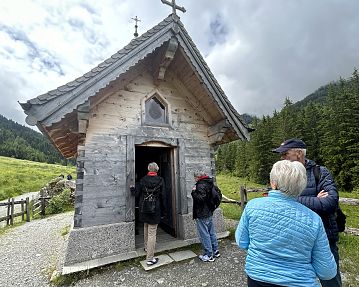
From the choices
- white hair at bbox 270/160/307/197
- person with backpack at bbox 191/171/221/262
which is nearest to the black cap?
white hair at bbox 270/160/307/197

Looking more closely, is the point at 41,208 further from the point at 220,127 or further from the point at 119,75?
the point at 220,127

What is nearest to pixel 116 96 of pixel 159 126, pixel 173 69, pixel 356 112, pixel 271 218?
pixel 159 126

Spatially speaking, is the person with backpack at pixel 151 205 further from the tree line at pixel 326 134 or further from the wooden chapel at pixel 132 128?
the tree line at pixel 326 134

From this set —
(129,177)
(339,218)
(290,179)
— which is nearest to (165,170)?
(129,177)

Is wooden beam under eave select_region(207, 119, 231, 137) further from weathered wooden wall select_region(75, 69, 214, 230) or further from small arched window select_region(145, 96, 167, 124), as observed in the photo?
small arched window select_region(145, 96, 167, 124)

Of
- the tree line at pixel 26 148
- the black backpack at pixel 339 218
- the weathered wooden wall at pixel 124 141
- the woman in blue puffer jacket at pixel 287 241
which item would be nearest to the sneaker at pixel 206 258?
the weathered wooden wall at pixel 124 141

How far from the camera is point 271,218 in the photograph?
1.95 m

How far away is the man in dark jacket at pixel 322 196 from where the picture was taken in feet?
8.34

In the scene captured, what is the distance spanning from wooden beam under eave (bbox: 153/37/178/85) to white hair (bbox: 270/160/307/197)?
4659mm

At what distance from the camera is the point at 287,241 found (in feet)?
6.15

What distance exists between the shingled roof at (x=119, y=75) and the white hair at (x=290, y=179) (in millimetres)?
4180

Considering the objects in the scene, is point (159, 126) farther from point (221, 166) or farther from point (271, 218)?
point (221, 166)

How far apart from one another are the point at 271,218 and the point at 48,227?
11586 millimetres

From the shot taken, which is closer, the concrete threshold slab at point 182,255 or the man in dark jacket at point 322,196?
the man in dark jacket at point 322,196
